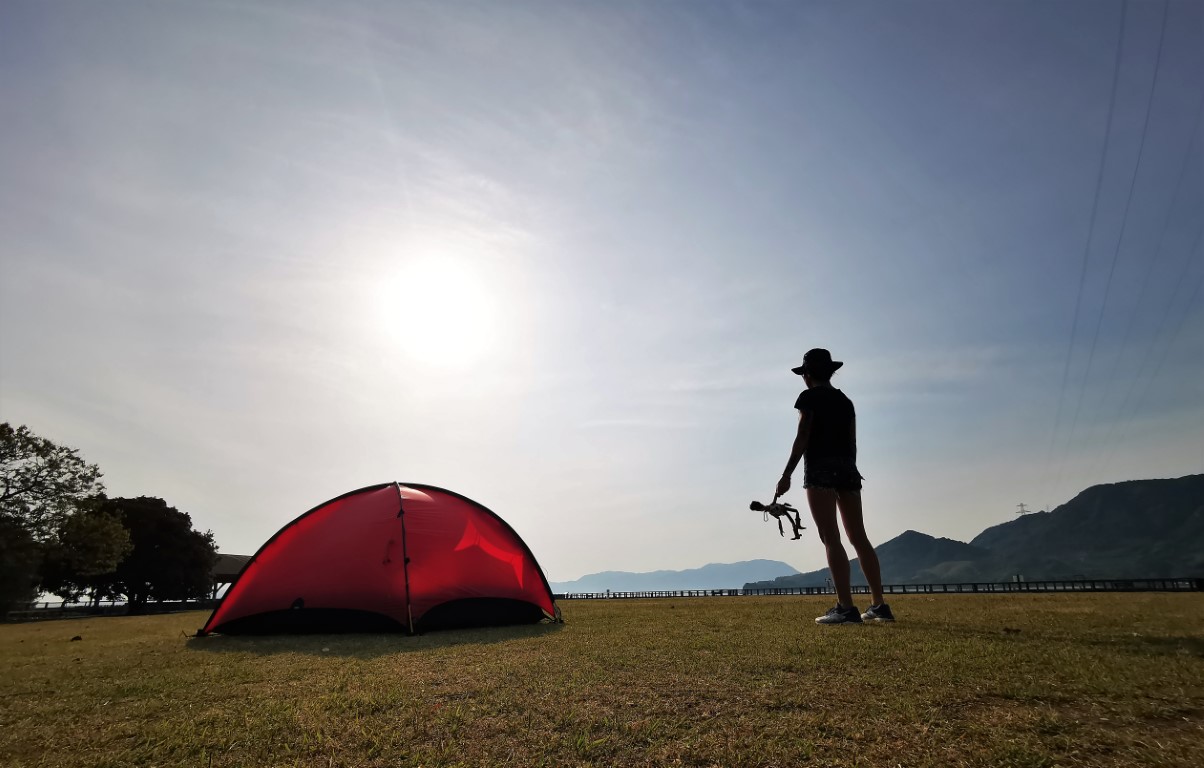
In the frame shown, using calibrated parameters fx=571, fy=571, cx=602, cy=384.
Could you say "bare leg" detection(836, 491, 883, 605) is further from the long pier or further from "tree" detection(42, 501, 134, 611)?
"tree" detection(42, 501, 134, 611)

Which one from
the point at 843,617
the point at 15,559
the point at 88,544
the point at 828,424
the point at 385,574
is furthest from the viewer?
the point at 88,544

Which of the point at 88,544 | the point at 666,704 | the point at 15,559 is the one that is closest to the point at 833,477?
the point at 666,704

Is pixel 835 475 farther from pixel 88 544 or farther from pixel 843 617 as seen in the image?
pixel 88 544

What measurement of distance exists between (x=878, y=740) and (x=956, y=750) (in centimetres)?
28

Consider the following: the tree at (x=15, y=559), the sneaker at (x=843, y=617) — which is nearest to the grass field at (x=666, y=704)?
the sneaker at (x=843, y=617)

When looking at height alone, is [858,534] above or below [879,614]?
above

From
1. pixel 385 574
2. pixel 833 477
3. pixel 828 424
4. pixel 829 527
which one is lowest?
pixel 385 574

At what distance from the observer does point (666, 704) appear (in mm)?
3043

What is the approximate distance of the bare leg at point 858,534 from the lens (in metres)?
6.68

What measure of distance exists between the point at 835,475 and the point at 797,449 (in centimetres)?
52

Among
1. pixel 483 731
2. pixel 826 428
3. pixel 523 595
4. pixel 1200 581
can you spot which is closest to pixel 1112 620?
pixel 826 428

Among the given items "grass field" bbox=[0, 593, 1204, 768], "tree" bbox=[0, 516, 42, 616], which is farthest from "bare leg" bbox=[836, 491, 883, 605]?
"tree" bbox=[0, 516, 42, 616]

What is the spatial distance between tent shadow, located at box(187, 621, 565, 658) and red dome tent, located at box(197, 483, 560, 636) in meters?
0.27

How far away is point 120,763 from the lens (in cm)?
253
